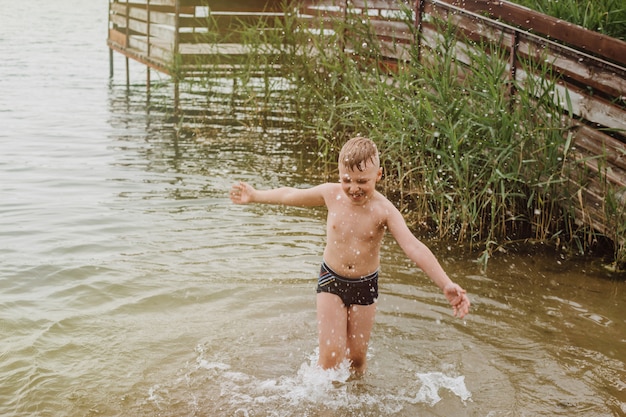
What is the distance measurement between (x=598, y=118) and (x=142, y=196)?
5095mm

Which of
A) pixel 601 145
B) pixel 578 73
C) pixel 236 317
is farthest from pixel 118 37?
pixel 236 317

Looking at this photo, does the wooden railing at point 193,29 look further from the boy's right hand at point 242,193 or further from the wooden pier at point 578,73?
the boy's right hand at point 242,193

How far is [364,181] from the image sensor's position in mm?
4094

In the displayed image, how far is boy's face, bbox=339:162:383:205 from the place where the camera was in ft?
13.3

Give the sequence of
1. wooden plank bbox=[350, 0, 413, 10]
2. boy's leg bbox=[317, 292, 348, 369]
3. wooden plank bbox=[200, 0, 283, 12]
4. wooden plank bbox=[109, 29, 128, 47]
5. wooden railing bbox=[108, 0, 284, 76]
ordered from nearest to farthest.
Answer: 1. boy's leg bbox=[317, 292, 348, 369]
2. wooden plank bbox=[350, 0, 413, 10]
3. wooden railing bbox=[108, 0, 284, 76]
4. wooden plank bbox=[200, 0, 283, 12]
5. wooden plank bbox=[109, 29, 128, 47]

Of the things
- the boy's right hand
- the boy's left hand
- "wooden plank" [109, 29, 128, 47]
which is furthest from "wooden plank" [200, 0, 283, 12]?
the boy's left hand

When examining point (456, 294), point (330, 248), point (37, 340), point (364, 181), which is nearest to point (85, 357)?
point (37, 340)

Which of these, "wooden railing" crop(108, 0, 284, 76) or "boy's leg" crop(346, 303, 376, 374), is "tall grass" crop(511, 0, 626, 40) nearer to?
"boy's leg" crop(346, 303, 376, 374)

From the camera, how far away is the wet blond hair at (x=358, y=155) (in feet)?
13.0

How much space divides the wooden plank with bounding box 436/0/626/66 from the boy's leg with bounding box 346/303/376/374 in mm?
3772

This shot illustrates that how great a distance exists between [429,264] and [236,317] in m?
2.02

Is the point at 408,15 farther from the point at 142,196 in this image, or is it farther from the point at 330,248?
the point at 330,248

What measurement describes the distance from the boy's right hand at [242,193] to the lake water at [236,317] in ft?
3.52

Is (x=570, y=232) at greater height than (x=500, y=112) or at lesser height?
lesser
